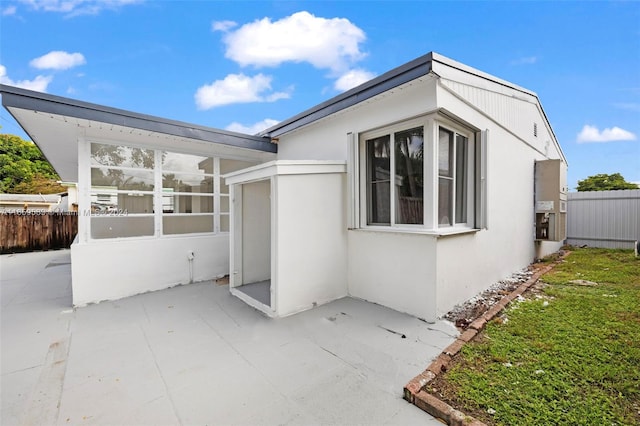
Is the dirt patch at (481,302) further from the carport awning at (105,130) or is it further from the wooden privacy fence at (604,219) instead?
the wooden privacy fence at (604,219)

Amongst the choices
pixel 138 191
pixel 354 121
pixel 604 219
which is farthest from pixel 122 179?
pixel 604 219

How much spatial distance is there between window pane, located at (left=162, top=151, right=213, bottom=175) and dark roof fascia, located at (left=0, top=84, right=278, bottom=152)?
81cm

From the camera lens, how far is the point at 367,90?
404 centimetres

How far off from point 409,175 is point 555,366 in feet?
8.76

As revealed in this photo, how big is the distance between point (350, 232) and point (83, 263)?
4.51 meters

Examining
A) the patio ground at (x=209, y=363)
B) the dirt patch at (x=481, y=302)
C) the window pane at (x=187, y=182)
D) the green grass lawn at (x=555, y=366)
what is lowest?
the patio ground at (x=209, y=363)

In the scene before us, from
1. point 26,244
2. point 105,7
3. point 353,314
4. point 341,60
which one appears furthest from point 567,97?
point 26,244

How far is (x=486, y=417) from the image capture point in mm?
1902

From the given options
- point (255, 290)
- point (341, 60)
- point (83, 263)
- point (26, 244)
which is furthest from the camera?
point (341, 60)

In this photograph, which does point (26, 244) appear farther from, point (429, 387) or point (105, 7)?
point (429, 387)

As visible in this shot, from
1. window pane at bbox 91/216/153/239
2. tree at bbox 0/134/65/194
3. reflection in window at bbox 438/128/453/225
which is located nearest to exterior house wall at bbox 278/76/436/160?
reflection in window at bbox 438/128/453/225

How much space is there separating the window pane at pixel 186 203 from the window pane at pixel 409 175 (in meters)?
4.18

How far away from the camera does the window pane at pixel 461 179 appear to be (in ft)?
14.9

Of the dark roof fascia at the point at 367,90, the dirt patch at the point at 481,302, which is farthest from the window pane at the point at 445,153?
the dirt patch at the point at 481,302
